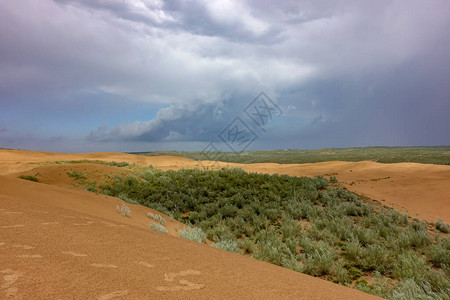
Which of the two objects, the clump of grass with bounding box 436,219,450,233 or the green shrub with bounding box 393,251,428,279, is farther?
the clump of grass with bounding box 436,219,450,233

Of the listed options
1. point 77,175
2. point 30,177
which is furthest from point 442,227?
point 30,177

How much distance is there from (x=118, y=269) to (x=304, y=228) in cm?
676

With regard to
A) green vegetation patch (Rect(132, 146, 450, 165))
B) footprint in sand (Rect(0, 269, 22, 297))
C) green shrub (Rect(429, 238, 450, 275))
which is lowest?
green shrub (Rect(429, 238, 450, 275))

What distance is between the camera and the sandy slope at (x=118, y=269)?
2131 millimetres

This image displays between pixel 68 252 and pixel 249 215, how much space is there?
698cm

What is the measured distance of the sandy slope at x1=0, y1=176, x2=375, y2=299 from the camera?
2131mm

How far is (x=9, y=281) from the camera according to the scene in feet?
6.81

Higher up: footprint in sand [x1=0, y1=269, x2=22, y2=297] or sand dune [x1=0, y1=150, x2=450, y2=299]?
footprint in sand [x1=0, y1=269, x2=22, y2=297]

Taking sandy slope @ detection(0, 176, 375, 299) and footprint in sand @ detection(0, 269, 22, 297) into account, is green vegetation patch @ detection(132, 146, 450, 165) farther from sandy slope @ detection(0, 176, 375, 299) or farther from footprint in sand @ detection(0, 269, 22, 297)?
footprint in sand @ detection(0, 269, 22, 297)

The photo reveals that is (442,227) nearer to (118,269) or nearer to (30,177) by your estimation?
(118,269)

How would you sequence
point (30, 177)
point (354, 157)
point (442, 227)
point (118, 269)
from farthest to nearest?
point (354, 157) → point (30, 177) → point (442, 227) → point (118, 269)

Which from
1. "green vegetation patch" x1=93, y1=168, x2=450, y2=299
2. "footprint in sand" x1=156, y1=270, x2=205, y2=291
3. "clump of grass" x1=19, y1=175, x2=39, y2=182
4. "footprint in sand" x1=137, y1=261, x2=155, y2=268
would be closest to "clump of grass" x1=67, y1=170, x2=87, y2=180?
"clump of grass" x1=19, y1=175, x2=39, y2=182

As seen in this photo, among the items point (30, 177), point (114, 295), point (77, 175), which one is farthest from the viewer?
point (77, 175)

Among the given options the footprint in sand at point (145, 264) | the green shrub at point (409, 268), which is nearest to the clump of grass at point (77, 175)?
the footprint in sand at point (145, 264)
